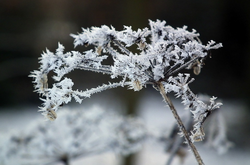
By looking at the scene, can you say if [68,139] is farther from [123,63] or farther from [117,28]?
[117,28]

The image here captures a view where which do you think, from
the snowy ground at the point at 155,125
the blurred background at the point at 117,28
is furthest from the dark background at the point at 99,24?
the snowy ground at the point at 155,125

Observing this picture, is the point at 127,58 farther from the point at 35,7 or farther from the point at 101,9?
the point at 35,7

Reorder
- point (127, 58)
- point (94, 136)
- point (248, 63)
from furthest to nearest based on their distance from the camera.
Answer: point (248, 63)
point (94, 136)
point (127, 58)

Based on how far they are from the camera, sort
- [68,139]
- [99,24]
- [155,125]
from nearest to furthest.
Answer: [68,139], [155,125], [99,24]

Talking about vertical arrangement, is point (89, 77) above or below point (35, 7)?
below

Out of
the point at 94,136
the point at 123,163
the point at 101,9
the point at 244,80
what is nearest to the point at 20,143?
the point at 94,136

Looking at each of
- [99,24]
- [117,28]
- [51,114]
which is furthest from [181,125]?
[99,24]
